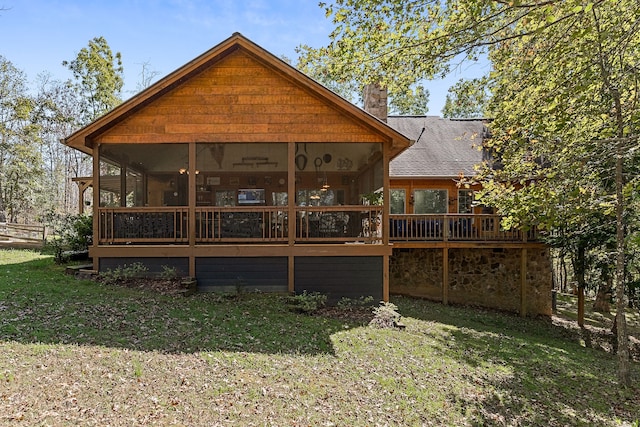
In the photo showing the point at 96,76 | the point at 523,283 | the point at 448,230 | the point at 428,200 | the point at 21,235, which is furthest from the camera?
the point at 96,76

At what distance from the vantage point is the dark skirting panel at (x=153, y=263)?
9.11 metres

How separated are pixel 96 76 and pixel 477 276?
2765cm

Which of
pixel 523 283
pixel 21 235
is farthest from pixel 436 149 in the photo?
pixel 21 235

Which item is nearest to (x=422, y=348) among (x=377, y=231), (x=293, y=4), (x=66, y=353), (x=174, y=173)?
(x=377, y=231)

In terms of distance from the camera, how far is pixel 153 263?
30.0 ft

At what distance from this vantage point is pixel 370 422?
4492 mm

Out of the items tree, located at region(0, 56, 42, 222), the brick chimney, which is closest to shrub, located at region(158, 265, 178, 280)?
the brick chimney

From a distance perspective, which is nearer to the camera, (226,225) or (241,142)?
(241,142)

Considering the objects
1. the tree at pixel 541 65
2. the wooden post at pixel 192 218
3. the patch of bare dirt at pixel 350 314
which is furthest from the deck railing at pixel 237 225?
the tree at pixel 541 65

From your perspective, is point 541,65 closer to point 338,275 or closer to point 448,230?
point 338,275

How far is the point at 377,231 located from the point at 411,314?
2.56 m

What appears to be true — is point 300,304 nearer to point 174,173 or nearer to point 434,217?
point 434,217

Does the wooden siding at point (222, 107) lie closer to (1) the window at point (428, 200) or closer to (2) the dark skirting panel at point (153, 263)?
(2) the dark skirting panel at point (153, 263)

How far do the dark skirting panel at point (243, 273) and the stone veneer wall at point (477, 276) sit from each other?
5652mm
